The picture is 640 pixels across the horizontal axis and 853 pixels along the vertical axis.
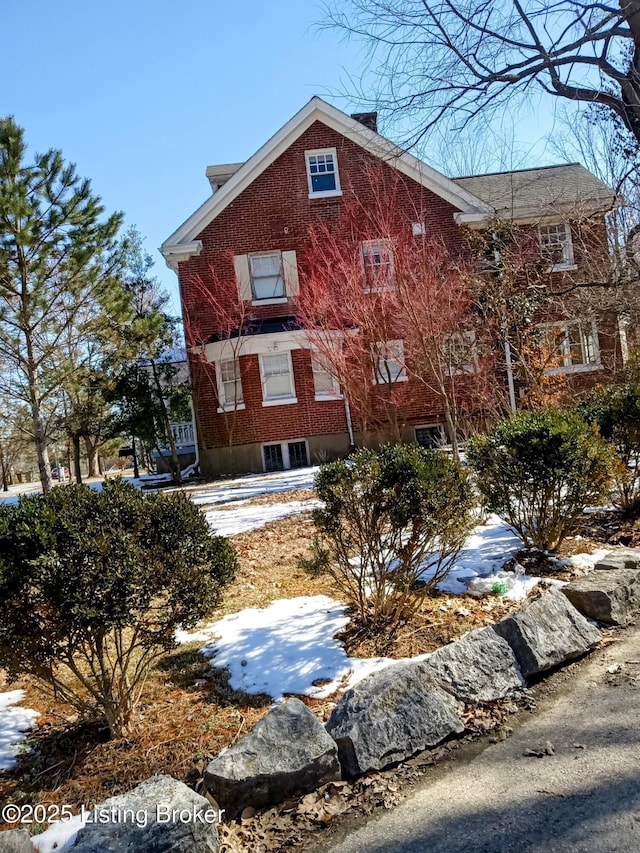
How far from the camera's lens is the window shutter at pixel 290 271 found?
17.0m

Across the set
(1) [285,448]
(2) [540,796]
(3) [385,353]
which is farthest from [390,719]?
(1) [285,448]

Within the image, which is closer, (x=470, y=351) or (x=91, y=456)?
(x=470, y=351)

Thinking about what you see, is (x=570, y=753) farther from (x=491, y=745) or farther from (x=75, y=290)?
(x=75, y=290)

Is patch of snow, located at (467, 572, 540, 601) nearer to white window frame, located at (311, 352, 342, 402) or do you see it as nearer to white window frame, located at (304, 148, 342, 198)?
white window frame, located at (311, 352, 342, 402)

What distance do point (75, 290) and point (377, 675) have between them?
1058 cm

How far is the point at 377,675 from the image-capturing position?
10.8ft

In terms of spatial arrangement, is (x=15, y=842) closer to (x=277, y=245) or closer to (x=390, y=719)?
(x=390, y=719)

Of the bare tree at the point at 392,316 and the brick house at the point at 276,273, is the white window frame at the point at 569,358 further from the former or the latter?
the bare tree at the point at 392,316

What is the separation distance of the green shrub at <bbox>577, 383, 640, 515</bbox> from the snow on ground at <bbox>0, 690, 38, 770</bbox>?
210 inches

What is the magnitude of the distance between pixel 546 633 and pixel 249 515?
6197 mm

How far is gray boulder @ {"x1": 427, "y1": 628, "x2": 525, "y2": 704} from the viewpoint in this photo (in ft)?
11.0

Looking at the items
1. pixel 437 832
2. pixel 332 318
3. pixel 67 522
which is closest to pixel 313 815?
pixel 437 832

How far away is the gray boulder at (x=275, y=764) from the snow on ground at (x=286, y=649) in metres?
0.75

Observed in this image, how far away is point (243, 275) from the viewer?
16969 millimetres
